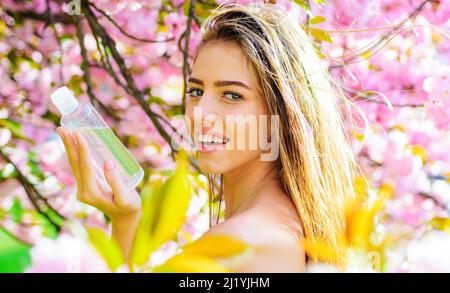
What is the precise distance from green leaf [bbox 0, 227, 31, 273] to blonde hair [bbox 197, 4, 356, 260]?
31.4 inches

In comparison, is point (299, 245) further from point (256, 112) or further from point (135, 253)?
point (135, 253)

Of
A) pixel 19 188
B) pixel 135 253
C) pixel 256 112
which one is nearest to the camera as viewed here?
pixel 135 253

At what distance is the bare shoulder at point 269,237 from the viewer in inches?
37.7

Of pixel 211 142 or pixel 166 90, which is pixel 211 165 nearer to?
pixel 211 142

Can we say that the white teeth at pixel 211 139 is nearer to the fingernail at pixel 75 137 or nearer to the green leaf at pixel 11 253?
the fingernail at pixel 75 137

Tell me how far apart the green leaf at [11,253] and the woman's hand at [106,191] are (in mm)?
742

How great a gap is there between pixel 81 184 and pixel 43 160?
71.2 inches

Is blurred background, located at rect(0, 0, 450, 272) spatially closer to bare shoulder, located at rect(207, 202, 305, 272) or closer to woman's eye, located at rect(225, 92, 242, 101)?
woman's eye, located at rect(225, 92, 242, 101)

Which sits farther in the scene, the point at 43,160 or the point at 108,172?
the point at 43,160

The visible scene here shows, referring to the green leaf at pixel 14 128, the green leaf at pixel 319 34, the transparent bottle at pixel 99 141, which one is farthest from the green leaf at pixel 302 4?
the green leaf at pixel 14 128

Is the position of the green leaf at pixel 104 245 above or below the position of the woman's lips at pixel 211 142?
below

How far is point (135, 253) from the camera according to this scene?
0.37 metres

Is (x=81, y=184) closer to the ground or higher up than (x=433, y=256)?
higher up
